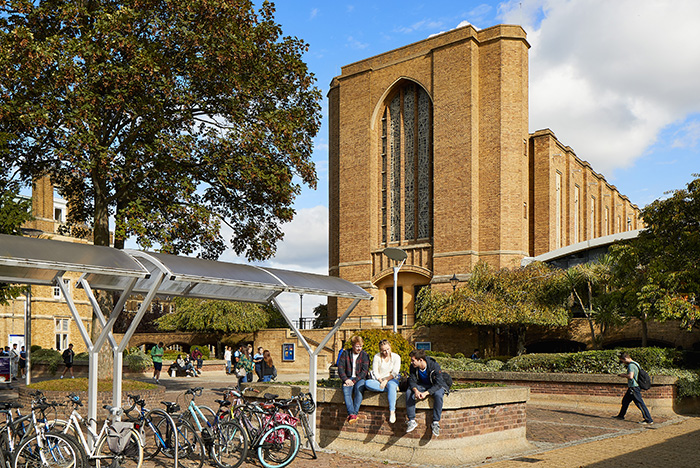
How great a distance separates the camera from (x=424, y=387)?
1002cm

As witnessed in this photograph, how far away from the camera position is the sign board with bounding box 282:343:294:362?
4209 cm

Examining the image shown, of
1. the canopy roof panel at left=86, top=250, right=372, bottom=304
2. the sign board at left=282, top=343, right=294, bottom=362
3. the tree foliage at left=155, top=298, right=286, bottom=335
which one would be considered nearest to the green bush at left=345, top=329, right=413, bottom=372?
the canopy roof panel at left=86, top=250, right=372, bottom=304

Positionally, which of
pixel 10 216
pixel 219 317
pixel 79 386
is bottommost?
pixel 79 386

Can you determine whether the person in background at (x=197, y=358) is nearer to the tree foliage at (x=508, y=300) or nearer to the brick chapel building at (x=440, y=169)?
the brick chapel building at (x=440, y=169)

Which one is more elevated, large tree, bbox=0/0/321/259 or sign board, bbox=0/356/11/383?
large tree, bbox=0/0/321/259

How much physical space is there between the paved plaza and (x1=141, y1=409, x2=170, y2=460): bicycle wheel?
0.23 meters

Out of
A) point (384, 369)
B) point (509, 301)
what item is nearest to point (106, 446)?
point (384, 369)

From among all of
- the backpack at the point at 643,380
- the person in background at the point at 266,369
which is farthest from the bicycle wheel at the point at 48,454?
the backpack at the point at 643,380

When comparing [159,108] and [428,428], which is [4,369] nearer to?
[159,108]

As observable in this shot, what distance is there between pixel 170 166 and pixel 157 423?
980cm

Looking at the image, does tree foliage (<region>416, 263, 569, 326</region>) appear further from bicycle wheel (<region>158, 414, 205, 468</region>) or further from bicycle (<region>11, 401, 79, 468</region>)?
bicycle (<region>11, 401, 79, 468</region>)

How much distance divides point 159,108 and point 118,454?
429 inches

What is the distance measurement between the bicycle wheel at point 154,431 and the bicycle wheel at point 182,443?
29 mm

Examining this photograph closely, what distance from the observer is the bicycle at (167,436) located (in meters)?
9.13
